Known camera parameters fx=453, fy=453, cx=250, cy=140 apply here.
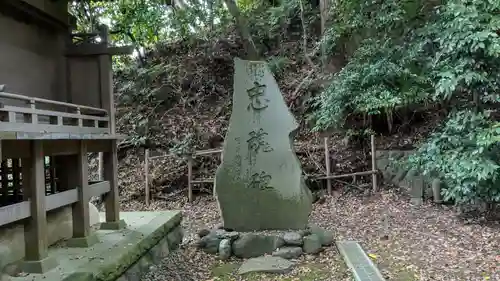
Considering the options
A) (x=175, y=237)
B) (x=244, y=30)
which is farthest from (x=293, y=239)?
(x=244, y=30)

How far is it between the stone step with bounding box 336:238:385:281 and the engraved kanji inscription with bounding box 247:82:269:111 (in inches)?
94.4

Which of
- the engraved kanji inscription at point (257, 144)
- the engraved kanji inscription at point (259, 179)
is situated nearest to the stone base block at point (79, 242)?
the engraved kanji inscription at point (259, 179)

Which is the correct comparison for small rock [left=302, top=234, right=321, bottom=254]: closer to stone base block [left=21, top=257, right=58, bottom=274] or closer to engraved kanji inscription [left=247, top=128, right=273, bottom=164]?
engraved kanji inscription [left=247, top=128, right=273, bottom=164]

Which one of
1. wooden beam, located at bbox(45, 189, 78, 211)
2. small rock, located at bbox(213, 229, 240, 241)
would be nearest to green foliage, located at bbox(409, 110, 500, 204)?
small rock, located at bbox(213, 229, 240, 241)

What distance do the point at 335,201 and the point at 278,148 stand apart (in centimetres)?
344

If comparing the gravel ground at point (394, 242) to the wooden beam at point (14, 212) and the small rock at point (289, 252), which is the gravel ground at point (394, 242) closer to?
the small rock at point (289, 252)

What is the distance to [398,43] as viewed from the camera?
908 centimetres

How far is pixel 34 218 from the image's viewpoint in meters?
4.47

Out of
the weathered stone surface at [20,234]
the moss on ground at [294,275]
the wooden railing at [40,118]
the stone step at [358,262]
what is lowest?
the moss on ground at [294,275]

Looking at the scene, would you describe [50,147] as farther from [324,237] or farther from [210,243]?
[324,237]

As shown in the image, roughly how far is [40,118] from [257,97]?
311 cm

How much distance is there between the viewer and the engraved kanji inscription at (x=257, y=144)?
693cm

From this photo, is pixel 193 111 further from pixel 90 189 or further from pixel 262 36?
pixel 90 189

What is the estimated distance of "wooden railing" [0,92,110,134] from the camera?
3947mm
